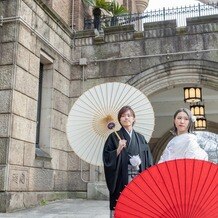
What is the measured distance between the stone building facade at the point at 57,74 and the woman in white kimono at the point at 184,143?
399cm

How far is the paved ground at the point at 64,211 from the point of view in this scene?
5846 millimetres

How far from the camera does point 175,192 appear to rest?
2.46 m

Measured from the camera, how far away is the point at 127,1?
1867cm

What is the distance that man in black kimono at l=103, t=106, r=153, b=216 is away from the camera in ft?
11.7

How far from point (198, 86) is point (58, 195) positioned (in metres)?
4.64

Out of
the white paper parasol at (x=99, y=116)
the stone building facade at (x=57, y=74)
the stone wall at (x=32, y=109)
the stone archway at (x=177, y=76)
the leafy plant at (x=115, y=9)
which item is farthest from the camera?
the leafy plant at (x=115, y=9)

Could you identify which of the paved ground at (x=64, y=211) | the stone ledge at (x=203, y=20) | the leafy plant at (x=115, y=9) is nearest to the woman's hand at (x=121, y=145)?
the paved ground at (x=64, y=211)

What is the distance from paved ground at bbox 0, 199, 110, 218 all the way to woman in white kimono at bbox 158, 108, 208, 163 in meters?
2.91

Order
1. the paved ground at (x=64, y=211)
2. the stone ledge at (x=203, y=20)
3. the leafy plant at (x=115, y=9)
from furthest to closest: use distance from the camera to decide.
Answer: the leafy plant at (x=115, y=9) → the stone ledge at (x=203, y=20) → the paved ground at (x=64, y=211)

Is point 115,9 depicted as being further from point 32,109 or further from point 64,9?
point 32,109

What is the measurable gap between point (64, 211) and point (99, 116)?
113 inches

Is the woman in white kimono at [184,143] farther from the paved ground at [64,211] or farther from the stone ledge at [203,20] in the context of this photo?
the stone ledge at [203,20]

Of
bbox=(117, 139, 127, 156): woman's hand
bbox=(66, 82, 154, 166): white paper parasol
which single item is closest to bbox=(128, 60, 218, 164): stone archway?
bbox=(66, 82, 154, 166): white paper parasol

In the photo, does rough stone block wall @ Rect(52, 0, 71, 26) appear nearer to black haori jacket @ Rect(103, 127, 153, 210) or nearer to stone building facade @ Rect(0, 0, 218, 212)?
stone building facade @ Rect(0, 0, 218, 212)
